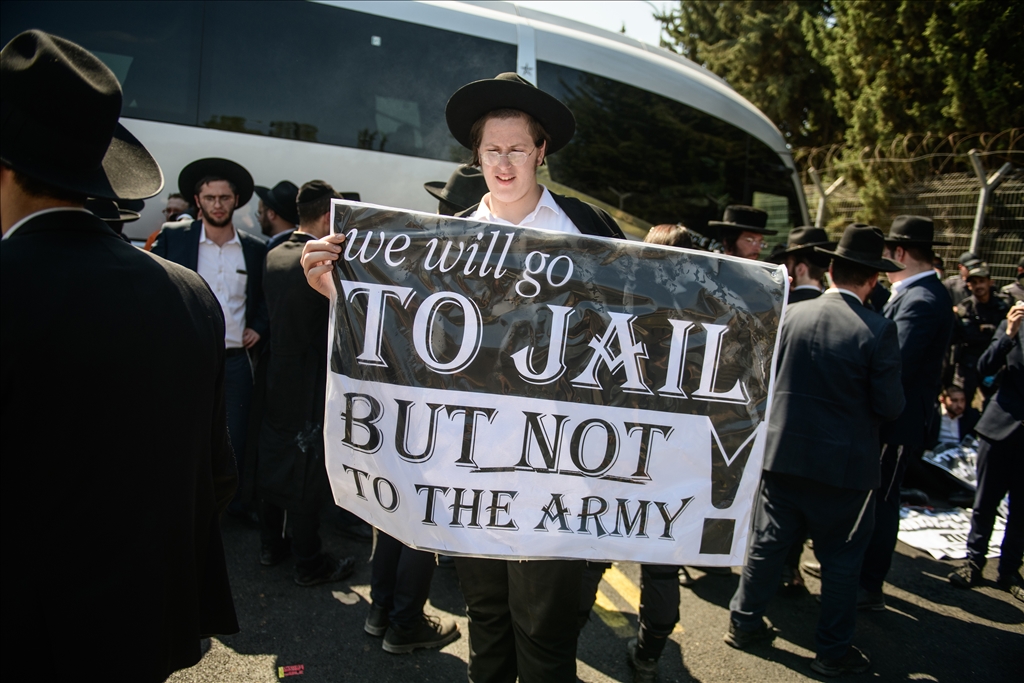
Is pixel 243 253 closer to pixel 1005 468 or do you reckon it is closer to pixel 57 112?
pixel 57 112

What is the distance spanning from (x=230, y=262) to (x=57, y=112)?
306 centimetres

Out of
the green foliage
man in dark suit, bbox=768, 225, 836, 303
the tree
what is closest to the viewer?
man in dark suit, bbox=768, 225, 836, 303

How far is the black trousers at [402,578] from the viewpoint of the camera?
3.02 metres

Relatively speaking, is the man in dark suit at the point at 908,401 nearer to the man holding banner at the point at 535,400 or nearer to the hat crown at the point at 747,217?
the hat crown at the point at 747,217

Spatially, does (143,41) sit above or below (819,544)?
above

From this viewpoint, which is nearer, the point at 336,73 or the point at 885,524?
the point at 885,524

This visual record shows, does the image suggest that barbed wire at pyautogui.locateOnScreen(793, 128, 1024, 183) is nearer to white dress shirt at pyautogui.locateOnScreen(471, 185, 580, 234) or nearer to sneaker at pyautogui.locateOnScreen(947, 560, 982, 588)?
sneaker at pyautogui.locateOnScreen(947, 560, 982, 588)

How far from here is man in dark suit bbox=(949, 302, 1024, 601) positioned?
4043 millimetres

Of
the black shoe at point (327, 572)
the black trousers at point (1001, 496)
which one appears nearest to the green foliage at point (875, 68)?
the black trousers at point (1001, 496)

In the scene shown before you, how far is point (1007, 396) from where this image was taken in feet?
13.4

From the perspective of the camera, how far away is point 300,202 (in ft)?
12.2

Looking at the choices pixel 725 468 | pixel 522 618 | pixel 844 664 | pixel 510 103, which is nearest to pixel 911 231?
pixel 844 664

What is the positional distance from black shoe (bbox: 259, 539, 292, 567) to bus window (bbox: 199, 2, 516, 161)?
3072mm

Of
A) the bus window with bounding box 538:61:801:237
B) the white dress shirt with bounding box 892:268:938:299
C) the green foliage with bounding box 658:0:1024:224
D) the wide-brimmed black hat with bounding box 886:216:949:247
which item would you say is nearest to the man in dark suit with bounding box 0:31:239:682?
the white dress shirt with bounding box 892:268:938:299
